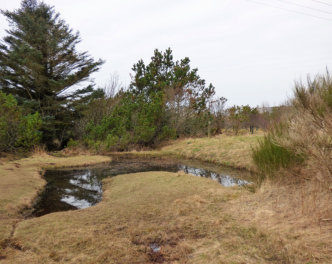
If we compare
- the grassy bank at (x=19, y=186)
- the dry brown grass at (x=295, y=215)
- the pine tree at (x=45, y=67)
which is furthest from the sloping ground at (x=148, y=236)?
the pine tree at (x=45, y=67)

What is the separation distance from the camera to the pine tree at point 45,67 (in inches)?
566

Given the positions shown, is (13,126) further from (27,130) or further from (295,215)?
(295,215)

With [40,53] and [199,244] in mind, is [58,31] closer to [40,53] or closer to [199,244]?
[40,53]

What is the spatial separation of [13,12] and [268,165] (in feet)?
56.0

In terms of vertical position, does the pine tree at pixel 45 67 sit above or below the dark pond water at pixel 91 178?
above

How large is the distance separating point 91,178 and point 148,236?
6.02 metres

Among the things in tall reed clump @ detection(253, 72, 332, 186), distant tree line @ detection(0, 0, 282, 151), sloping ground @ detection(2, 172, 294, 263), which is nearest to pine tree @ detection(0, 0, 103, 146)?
distant tree line @ detection(0, 0, 282, 151)

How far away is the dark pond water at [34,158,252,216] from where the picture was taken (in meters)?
6.52

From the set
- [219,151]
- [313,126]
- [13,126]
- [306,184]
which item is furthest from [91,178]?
[313,126]

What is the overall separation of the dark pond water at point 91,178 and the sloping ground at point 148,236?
1174 mm

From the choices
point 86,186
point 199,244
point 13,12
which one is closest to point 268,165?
point 199,244

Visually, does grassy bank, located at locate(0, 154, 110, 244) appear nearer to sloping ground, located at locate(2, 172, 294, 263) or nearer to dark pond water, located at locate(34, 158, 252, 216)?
dark pond water, located at locate(34, 158, 252, 216)

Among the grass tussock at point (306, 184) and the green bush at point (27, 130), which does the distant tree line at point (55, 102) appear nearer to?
the green bush at point (27, 130)

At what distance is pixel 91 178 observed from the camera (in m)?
9.48
